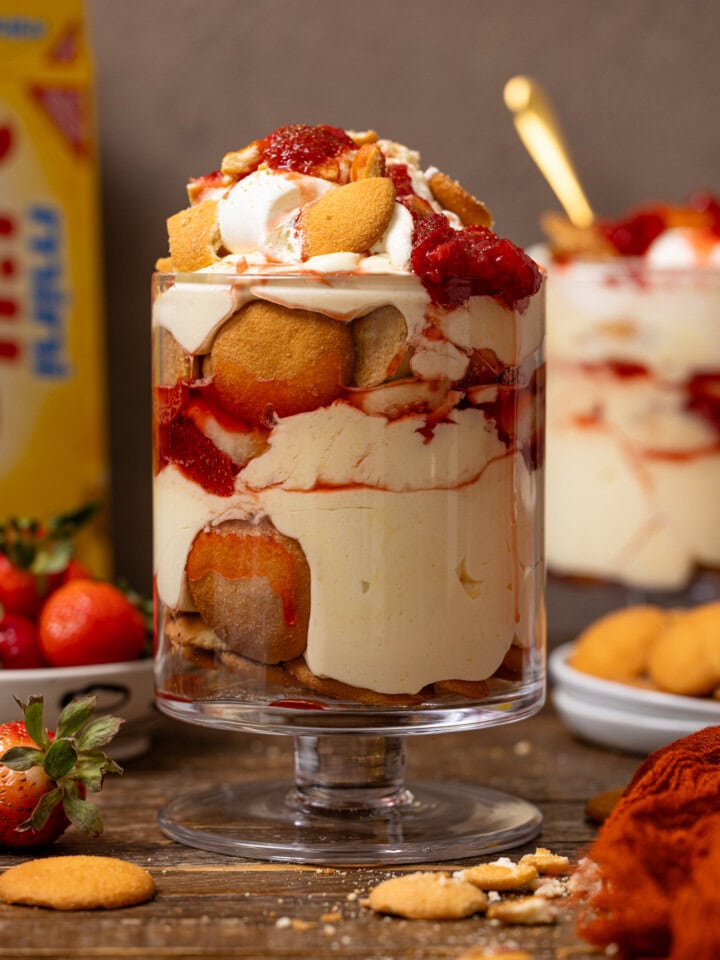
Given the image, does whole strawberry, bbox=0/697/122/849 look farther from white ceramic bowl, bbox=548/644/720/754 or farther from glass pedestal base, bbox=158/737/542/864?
white ceramic bowl, bbox=548/644/720/754

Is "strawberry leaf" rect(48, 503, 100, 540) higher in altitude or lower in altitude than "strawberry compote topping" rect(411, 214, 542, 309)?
lower

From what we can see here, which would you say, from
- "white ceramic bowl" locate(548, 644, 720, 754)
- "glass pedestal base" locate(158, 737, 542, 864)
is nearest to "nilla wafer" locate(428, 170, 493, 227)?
"glass pedestal base" locate(158, 737, 542, 864)

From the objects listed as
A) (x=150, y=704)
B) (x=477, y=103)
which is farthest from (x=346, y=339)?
(x=477, y=103)

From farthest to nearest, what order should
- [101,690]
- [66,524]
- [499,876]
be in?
[66,524] → [101,690] → [499,876]

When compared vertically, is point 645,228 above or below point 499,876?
above

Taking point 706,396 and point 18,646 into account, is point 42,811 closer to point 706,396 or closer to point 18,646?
point 18,646

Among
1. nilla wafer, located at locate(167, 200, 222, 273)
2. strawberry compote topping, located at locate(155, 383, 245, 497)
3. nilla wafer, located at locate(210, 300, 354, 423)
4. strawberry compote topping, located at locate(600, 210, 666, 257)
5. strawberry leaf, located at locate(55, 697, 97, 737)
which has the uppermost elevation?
strawberry compote topping, located at locate(600, 210, 666, 257)

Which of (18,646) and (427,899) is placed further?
(18,646)

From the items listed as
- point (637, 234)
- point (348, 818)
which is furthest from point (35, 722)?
point (637, 234)
